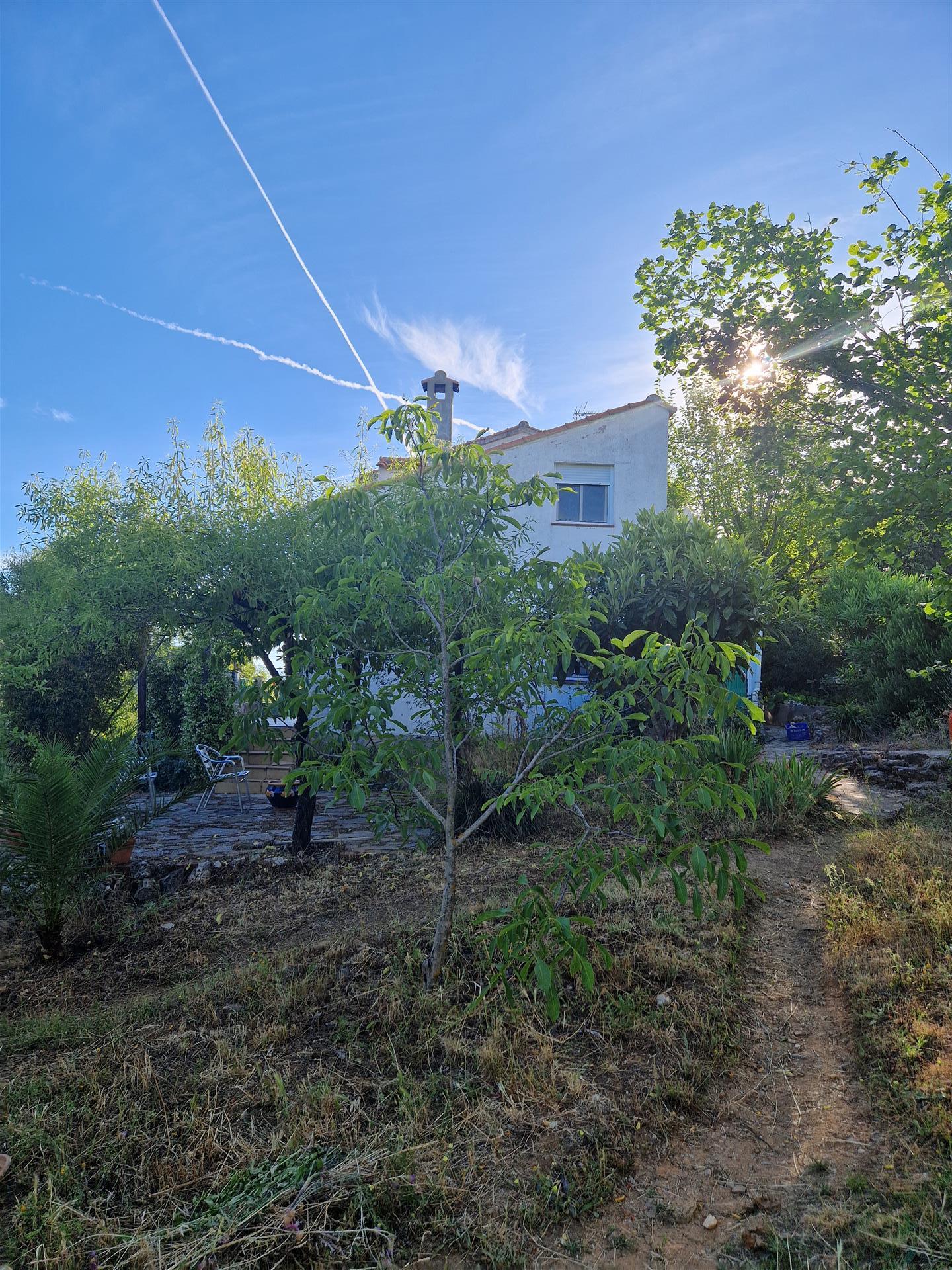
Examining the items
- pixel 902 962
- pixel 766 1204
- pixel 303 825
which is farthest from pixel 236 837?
pixel 766 1204

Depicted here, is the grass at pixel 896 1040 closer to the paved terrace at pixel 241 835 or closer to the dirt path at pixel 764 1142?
the dirt path at pixel 764 1142

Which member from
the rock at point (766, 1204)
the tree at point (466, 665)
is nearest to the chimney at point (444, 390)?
the tree at point (466, 665)

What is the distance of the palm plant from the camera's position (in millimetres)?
4387

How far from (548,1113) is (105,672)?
1294cm

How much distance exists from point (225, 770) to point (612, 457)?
28.3 ft

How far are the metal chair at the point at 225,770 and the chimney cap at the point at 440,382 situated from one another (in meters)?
7.27

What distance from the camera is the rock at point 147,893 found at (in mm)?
5512

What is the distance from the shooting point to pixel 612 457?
14195 mm

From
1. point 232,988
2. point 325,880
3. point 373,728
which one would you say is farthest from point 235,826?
point 373,728

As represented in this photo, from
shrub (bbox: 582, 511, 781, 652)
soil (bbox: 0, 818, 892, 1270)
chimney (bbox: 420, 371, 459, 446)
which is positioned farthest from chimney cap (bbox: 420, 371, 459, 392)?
soil (bbox: 0, 818, 892, 1270)

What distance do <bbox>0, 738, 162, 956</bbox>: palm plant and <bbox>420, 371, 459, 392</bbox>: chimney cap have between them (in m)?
→ 10.3

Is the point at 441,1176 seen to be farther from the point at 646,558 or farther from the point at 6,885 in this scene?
the point at 646,558

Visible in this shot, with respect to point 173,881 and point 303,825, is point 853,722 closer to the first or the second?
point 303,825

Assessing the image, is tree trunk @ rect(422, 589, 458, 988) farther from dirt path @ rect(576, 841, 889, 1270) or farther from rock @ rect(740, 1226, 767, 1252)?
rock @ rect(740, 1226, 767, 1252)
